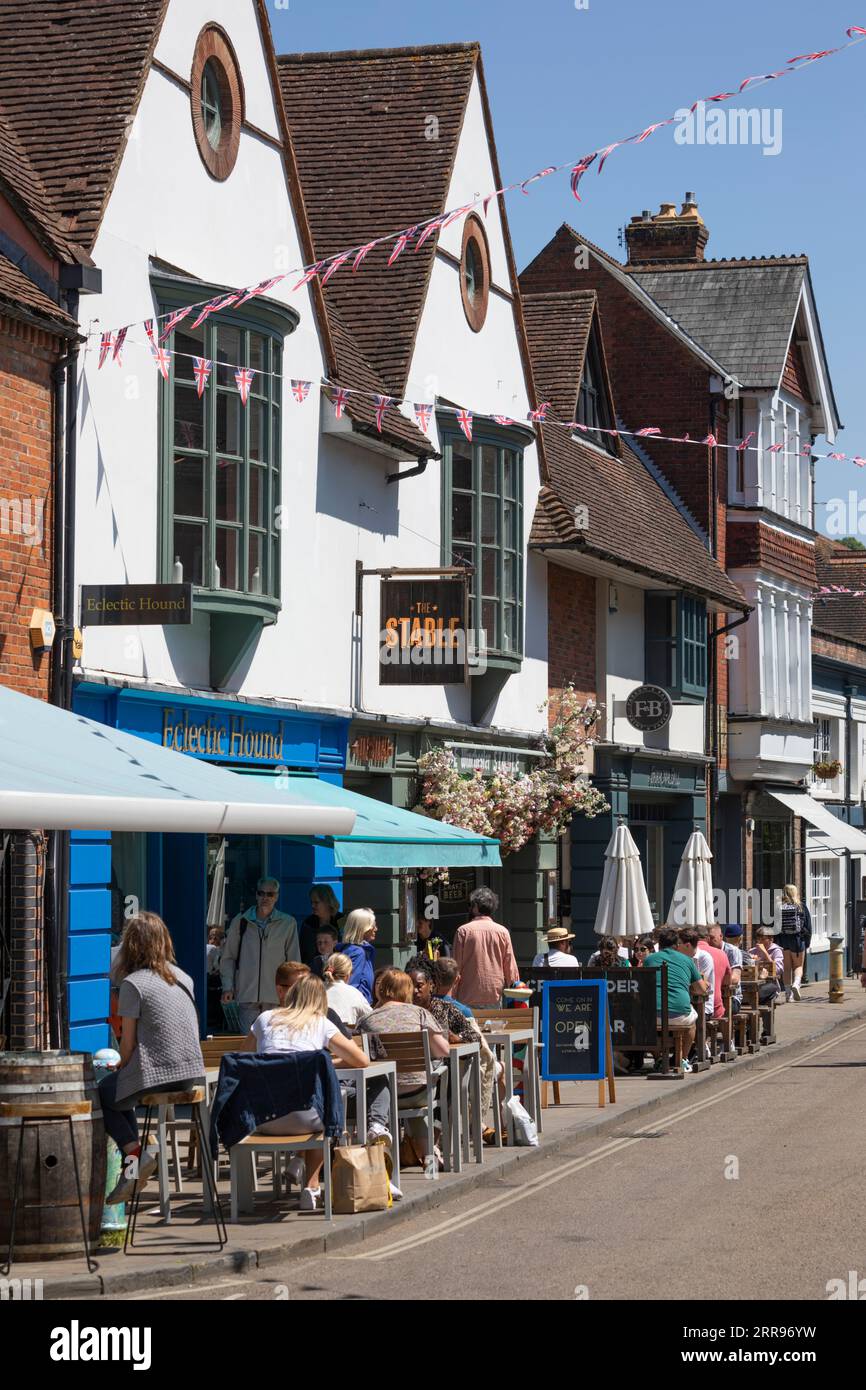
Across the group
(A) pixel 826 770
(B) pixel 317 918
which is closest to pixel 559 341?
(B) pixel 317 918

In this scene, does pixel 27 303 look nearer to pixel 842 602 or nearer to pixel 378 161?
pixel 378 161

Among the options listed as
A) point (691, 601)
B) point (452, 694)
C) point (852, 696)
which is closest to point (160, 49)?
point (452, 694)

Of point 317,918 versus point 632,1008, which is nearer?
point 317,918

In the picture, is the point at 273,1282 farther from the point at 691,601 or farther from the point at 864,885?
the point at 864,885

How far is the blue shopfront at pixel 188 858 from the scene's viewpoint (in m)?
15.2

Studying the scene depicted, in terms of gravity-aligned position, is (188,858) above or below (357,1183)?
above

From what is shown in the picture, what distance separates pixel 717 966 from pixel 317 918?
516 centimetres

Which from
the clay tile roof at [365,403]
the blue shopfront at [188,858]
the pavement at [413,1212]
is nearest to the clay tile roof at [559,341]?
the clay tile roof at [365,403]

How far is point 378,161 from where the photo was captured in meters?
23.2

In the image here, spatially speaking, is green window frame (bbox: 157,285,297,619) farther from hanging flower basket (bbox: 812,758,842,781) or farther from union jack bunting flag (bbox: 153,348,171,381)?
hanging flower basket (bbox: 812,758,842,781)

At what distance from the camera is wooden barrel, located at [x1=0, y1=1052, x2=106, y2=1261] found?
31.1 ft

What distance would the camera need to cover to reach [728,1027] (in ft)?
70.6

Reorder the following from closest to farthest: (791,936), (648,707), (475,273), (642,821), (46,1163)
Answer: (46,1163), (475,273), (648,707), (642,821), (791,936)

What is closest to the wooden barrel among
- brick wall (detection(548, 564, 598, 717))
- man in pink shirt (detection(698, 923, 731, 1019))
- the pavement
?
the pavement
